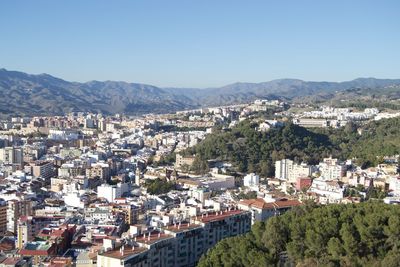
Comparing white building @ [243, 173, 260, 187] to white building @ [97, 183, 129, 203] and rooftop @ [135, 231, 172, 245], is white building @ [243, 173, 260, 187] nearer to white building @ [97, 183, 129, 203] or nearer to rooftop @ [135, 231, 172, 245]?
white building @ [97, 183, 129, 203]

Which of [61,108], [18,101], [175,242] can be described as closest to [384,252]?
[175,242]

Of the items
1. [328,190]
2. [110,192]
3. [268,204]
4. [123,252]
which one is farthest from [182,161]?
[123,252]

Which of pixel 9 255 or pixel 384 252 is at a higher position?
pixel 384 252

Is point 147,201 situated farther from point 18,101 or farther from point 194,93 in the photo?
point 194,93

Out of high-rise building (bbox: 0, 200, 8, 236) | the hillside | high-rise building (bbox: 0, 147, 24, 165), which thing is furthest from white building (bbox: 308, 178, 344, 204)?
the hillside

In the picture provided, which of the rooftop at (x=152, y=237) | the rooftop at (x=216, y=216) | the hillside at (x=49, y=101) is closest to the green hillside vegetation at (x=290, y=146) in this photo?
the rooftop at (x=216, y=216)

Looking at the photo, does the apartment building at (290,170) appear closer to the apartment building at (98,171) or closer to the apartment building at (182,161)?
the apartment building at (182,161)
